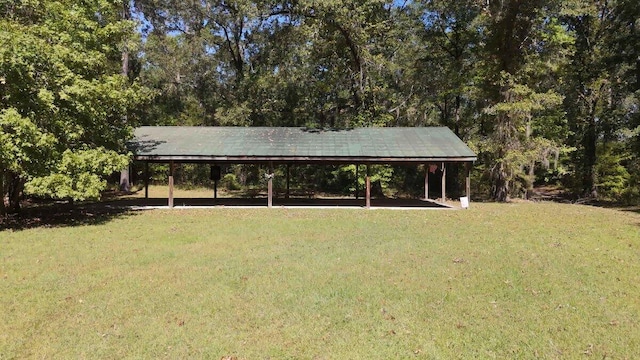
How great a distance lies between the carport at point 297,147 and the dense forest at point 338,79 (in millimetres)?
2014

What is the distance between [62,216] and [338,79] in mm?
18035

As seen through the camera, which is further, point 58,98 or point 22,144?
point 58,98

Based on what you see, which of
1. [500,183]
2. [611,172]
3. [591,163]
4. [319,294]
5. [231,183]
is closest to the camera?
[319,294]

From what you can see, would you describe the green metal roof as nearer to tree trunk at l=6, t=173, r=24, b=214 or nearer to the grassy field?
tree trunk at l=6, t=173, r=24, b=214

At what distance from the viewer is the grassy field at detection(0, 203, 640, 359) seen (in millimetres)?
4613

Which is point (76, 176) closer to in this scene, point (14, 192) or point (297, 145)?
point (14, 192)

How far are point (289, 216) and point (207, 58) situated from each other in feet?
65.8

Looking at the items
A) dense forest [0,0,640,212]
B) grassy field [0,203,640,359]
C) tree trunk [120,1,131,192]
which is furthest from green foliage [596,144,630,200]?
tree trunk [120,1,131,192]

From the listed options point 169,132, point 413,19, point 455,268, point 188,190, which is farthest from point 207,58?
point 455,268

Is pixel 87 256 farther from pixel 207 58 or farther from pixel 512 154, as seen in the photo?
pixel 207 58

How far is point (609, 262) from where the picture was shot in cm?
825

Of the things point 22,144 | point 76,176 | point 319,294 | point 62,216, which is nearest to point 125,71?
point 62,216

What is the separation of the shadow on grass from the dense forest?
4.16ft

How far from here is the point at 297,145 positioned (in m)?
18.1
